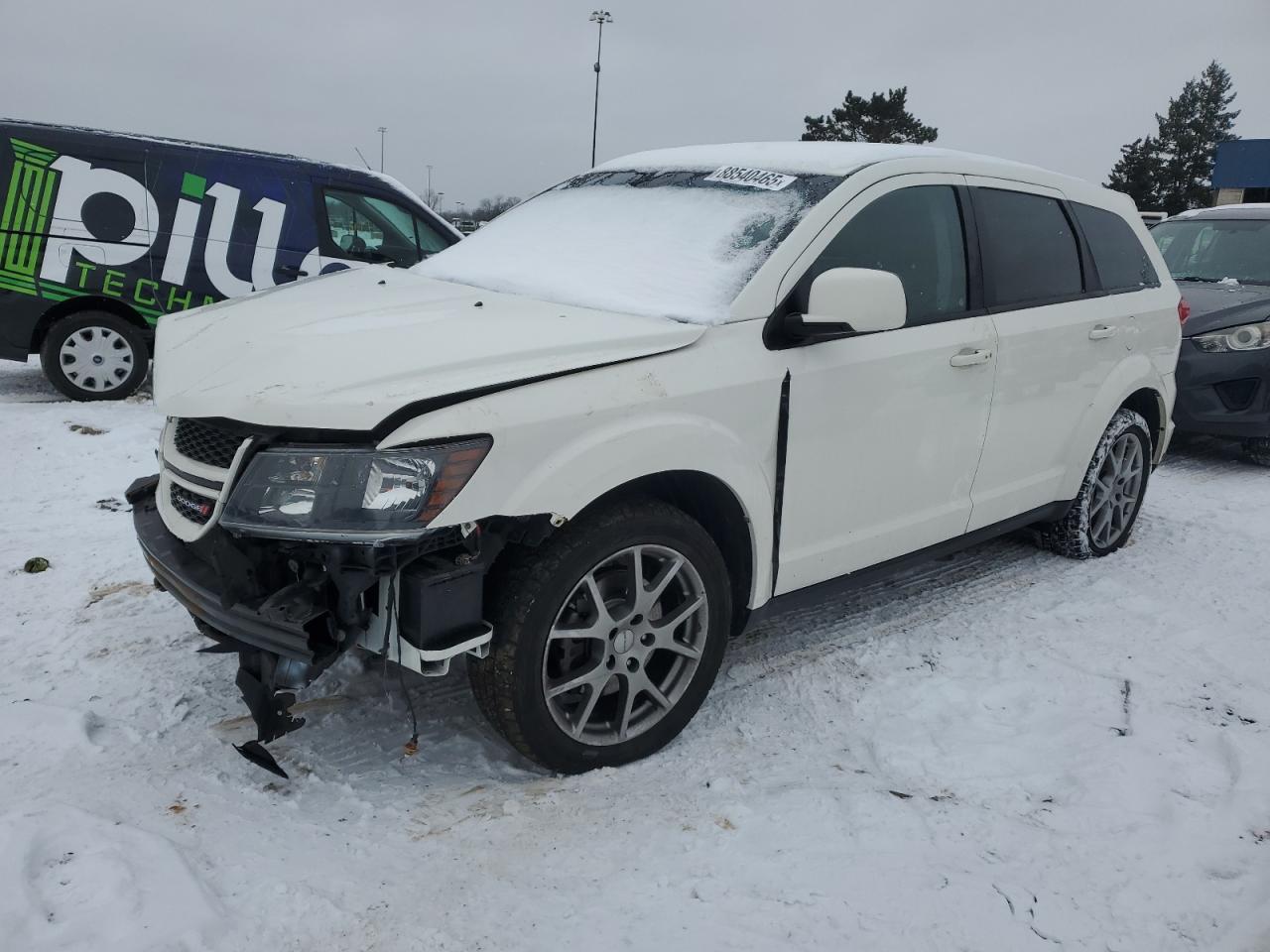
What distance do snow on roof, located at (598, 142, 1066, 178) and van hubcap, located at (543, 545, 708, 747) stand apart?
149cm

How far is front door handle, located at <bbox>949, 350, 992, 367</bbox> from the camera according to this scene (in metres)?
3.40

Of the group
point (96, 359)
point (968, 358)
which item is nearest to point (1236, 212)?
point (968, 358)

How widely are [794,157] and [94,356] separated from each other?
236 inches

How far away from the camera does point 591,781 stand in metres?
2.73

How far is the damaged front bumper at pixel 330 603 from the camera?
2262 millimetres

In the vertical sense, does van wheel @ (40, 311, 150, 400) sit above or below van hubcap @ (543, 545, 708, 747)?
above

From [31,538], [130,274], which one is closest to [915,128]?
[130,274]

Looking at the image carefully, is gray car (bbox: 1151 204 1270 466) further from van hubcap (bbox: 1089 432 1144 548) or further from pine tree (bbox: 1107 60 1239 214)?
pine tree (bbox: 1107 60 1239 214)

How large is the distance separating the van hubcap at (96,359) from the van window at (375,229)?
1816 mm

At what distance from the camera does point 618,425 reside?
2492mm

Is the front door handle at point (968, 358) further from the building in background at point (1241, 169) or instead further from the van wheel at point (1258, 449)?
the building in background at point (1241, 169)

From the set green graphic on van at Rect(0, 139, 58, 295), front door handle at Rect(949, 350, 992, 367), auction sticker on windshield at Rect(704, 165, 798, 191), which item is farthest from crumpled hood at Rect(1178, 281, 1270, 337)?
green graphic on van at Rect(0, 139, 58, 295)

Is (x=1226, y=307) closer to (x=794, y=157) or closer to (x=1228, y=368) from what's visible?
(x=1228, y=368)

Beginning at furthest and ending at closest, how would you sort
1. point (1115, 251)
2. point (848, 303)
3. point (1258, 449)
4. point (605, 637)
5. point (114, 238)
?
point (114, 238), point (1258, 449), point (1115, 251), point (848, 303), point (605, 637)
